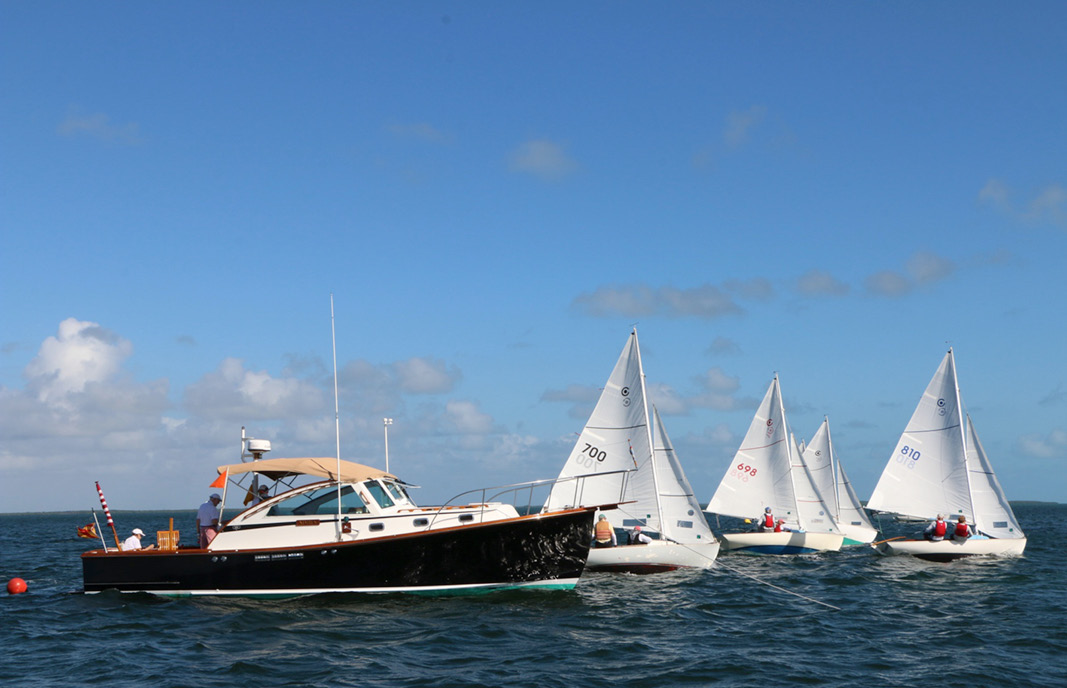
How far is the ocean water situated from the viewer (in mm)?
14266

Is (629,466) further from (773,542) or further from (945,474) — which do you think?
(945,474)

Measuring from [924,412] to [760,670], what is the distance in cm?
2454

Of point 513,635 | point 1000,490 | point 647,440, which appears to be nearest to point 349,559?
point 513,635

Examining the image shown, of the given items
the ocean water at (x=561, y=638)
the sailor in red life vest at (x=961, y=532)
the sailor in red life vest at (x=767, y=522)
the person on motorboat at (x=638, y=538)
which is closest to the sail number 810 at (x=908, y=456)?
the sailor in red life vest at (x=961, y=532)

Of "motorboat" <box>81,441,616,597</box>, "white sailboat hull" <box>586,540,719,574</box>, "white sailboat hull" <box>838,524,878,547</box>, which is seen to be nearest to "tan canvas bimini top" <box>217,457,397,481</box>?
"motorboat" <box>81,441,616,597</box>

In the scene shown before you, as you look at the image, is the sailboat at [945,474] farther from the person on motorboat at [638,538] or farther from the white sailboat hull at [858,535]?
the person on motorboat at [638,538]

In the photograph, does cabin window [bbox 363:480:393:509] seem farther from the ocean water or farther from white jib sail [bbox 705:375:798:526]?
white jib sail [bbox 705:375:798:526]

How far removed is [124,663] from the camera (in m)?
15.3

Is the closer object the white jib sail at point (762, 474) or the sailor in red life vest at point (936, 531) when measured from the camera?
the sailor in red life vest at point (936, 531)

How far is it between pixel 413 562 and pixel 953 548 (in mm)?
20142

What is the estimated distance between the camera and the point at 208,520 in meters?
21.4

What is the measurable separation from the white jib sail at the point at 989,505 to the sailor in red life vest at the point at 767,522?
24.0ft

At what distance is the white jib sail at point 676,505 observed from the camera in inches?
1131

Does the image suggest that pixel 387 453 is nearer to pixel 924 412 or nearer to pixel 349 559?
pixel 349 559
